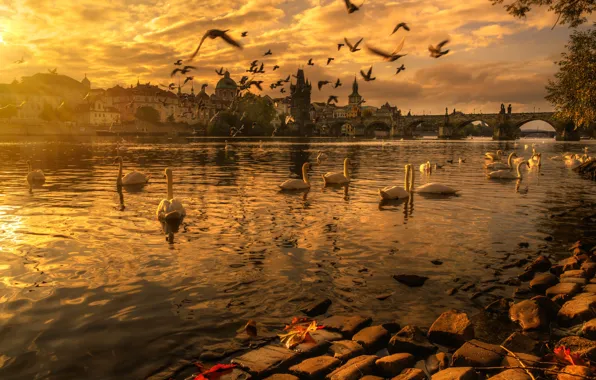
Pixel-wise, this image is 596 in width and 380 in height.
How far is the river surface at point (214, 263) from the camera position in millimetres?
5988

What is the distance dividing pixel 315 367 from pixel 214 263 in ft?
15.3

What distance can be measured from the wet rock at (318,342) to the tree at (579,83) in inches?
726

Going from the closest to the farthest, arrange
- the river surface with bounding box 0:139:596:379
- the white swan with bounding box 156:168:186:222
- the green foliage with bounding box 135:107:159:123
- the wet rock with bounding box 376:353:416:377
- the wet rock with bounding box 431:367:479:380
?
the wet rock with bounding box 431:367:479:380 < the wet rock with bounding box 376:353:416:377 < the river surface with bounding box 0:139:596:379 < the white swan with bounding box 156:168:186:222 < the green foliage with bounding box 135:107:159:123

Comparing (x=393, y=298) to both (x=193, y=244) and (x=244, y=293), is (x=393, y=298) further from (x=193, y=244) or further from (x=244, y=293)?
(x=193, y=244)

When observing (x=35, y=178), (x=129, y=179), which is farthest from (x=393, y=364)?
(x=35, y=178)

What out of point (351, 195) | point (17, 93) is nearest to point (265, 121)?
point (17, 93)

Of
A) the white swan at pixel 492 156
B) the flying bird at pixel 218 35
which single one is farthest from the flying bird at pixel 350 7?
the white swan at pixel 492 156

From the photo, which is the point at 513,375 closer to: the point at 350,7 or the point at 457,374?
the point at 457,374

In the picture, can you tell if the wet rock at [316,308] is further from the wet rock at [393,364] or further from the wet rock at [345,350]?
the wet rock at [393,364]

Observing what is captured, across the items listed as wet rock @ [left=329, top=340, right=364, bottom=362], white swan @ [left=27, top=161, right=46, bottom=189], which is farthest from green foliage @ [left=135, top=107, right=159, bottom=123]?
wet rock @ [left=329, top=340, right=364, bottom=362]

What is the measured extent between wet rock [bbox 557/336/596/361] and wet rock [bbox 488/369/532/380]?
38.1 inches

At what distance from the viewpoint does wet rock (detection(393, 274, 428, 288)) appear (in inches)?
319

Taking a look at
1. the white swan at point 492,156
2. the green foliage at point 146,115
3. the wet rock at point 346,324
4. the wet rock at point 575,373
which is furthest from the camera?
the green foliage at point 146,115

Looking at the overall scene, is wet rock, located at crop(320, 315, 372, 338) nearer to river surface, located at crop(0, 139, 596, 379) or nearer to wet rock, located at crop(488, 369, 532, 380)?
river surface, located at crop(0, 139, 596, 379)
